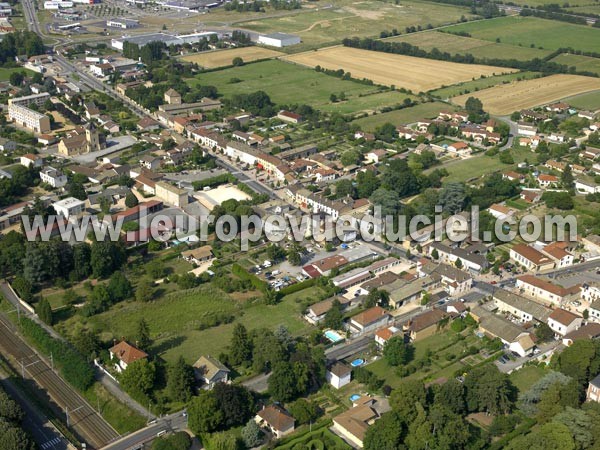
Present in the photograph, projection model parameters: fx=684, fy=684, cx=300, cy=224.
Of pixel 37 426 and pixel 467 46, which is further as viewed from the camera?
pixel 467 46

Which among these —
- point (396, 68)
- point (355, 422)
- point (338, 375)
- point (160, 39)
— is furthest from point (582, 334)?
point (160, 39)

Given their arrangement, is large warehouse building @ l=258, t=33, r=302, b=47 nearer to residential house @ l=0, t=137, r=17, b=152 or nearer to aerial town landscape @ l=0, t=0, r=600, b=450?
aerial town landscape @ l=0, t=0, r=600, b=450

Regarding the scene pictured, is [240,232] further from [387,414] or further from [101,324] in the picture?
[387,414]

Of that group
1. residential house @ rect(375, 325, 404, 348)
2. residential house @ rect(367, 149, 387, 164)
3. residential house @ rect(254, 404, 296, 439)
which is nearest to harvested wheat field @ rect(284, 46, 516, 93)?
residential house @ rect(367, 149, 387, 164)

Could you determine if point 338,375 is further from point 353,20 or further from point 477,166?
point 353,20

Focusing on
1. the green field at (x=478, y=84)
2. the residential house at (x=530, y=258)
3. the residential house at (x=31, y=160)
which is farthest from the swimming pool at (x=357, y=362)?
the green field at (x=478, y=84)

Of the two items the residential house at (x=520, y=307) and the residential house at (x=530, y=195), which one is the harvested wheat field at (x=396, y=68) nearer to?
the residential house at (x=530, y=195)
